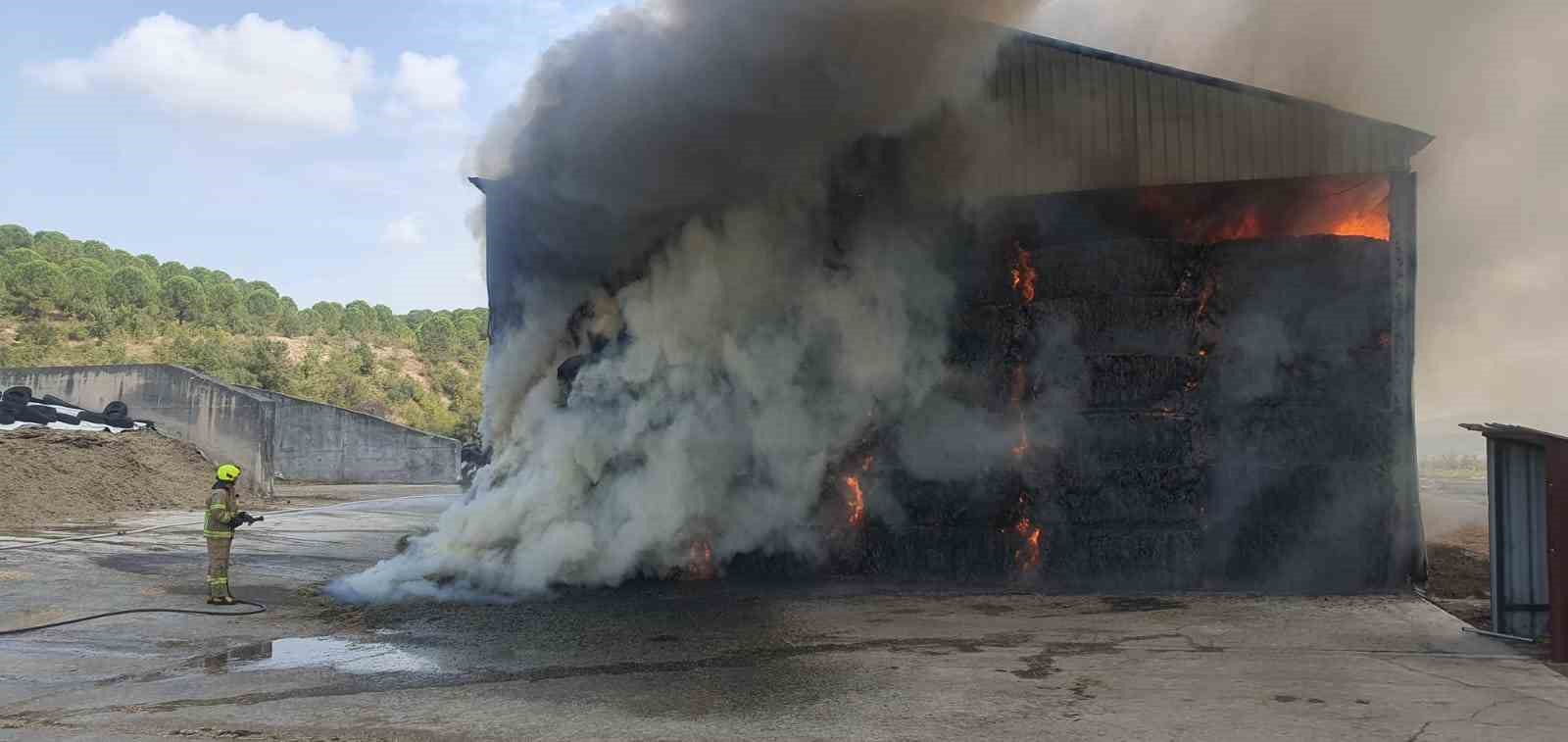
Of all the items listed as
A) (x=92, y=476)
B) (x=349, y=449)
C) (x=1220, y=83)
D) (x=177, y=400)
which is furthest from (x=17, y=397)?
(x=1220, y=83)

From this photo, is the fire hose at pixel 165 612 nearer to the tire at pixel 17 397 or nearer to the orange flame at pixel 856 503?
the orange flame at pixel 856 503

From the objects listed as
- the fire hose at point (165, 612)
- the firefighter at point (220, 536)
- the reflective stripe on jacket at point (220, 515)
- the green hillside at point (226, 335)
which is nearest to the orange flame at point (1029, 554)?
the fire hose at point (165, 612)

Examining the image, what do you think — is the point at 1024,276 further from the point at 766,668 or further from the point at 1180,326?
the point at 766,668

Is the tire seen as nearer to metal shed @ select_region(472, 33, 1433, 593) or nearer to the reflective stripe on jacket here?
the reflective stripe on jacket

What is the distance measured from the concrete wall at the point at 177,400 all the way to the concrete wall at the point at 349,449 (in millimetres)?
4570

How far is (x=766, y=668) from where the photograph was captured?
7.57 meters

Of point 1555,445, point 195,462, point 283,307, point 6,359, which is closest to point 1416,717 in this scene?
point 1555,445

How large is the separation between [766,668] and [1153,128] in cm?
794

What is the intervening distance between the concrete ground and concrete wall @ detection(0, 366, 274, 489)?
54.5 feet

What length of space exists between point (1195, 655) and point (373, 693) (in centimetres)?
588

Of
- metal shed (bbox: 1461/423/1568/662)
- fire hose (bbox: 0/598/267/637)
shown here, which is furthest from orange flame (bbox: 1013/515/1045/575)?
fire hose (bbox: 0/598/267/637)

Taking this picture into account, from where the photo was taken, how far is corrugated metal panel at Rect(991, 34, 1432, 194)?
1155cm

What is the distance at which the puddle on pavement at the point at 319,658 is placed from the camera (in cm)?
762

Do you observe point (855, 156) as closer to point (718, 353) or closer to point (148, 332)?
point (718, 353)
